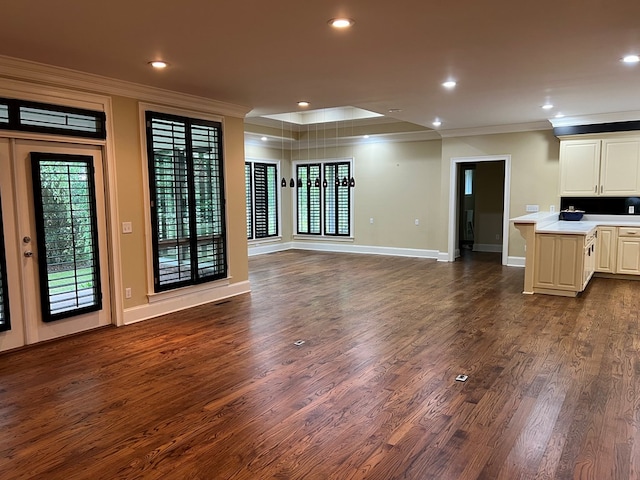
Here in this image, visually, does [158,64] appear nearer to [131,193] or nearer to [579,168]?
[131,193]

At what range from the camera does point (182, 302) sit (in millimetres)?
5629

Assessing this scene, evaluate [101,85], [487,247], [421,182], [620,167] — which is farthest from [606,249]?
[101,85]

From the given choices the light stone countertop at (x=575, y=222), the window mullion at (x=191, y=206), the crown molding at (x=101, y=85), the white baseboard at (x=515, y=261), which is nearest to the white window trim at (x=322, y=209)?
the white baseboard at (x=515, y=261)

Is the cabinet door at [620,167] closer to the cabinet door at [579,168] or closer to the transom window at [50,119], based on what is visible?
the cabinet door at [579,168]

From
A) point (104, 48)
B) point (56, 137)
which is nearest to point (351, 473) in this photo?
point (104, 48)

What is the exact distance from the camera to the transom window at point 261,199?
1024 cm

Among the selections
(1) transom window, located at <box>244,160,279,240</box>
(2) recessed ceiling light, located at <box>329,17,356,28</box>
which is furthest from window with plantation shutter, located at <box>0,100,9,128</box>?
(1) transom window, located at <box>244,160,279,240</box>

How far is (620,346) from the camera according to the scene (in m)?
4.15

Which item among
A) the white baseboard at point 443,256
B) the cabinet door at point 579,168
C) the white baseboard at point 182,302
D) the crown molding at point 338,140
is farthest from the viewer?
the crown molding at point 338,140

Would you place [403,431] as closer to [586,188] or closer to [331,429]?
[331,429]

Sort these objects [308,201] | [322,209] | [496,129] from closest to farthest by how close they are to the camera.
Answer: [496,129], [322,209], [308,201]

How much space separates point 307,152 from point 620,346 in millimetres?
8134

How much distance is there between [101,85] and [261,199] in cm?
601

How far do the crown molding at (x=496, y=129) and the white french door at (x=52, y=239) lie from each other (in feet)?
21.5
